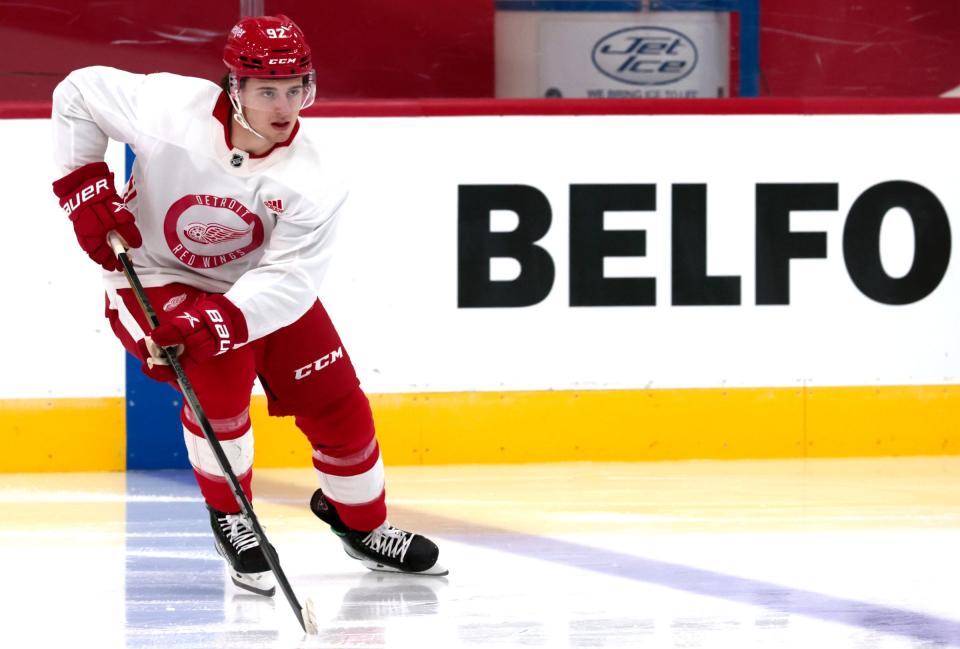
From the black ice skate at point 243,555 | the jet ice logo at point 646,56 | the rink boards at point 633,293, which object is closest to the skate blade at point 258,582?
the black ice skate at point 243,555

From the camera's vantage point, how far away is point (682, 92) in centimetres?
434

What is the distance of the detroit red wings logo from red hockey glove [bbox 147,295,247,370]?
0.70 feet

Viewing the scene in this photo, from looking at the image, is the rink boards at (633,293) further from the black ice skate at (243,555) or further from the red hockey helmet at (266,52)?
the red hockey helmet at (266,52)

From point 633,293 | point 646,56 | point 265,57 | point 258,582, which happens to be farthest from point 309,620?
point 646,56

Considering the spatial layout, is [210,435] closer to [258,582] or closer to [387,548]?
[258,582]

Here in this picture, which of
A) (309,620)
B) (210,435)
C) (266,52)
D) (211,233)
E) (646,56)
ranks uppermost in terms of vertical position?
(646,56)

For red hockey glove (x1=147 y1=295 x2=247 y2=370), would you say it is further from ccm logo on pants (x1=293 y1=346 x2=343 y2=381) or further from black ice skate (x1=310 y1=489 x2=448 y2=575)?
black ice skate (x1=310 y1=489 x2=448 y2=575)

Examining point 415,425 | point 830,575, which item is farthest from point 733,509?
point 415,425

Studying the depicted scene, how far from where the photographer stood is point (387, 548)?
3.00 m

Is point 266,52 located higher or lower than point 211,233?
higher

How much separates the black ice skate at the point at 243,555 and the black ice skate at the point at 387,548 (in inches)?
8.3

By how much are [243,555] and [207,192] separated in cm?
Answer: 72

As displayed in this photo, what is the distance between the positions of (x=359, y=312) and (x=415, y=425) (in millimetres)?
366

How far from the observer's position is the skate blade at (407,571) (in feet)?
9.81
